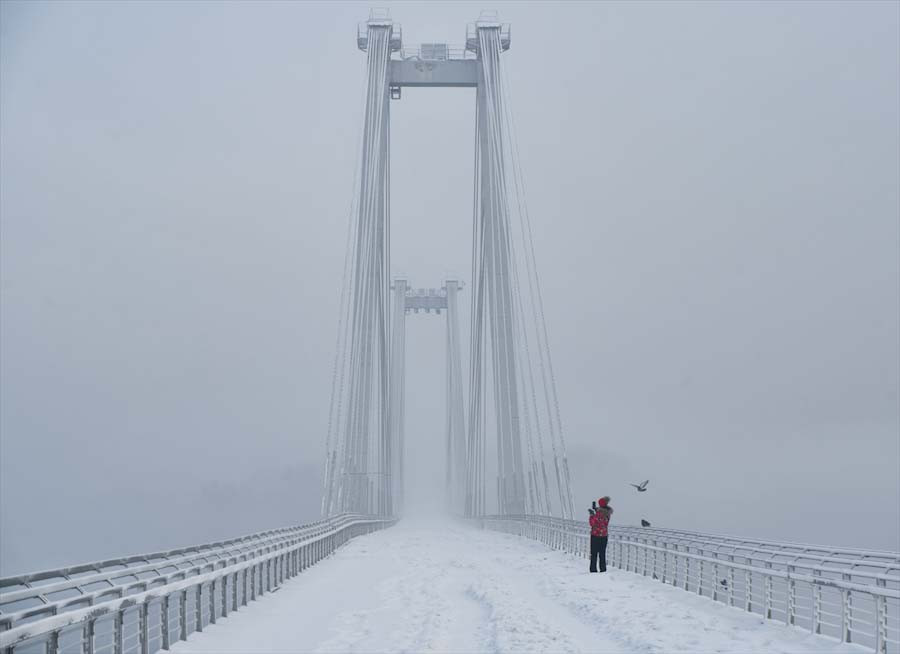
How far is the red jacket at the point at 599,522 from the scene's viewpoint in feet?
83.3

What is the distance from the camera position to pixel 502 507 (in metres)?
55.4

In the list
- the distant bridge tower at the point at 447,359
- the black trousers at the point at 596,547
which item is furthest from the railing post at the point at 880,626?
the distant bridge tower at the point at 447,359

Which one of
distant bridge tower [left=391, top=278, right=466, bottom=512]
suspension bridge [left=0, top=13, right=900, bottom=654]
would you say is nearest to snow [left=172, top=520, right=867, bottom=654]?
suspension bridge [left=0, top=13, right=900, bottom=654]

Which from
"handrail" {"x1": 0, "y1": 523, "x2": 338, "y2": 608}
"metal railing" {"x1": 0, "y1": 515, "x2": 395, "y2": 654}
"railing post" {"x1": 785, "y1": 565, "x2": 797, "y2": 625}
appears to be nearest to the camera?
"metal railing" {"x1": 0, "y1": 515, "x2": 395, "y2": 654}

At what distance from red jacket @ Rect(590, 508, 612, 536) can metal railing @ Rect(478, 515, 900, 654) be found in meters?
1.14

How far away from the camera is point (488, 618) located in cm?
1667

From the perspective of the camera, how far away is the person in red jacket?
2542 centimetres

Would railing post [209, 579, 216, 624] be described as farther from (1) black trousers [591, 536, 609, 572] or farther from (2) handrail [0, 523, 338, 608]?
(1) black trousers [591, 536, 609, 572]

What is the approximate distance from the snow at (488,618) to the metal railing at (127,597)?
424 millimetres

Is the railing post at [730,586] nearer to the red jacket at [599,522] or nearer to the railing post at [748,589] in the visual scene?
the railing post at [748,589]

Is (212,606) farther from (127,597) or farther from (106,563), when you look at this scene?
(127,597)

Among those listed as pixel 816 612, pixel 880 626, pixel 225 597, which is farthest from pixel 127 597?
pixel 816 612

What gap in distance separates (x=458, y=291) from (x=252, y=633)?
102 m

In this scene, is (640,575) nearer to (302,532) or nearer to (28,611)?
(302,532)
